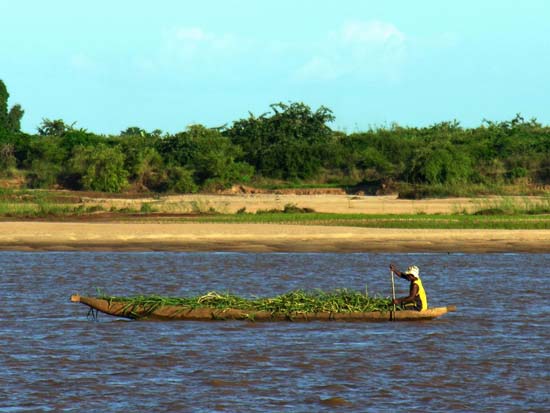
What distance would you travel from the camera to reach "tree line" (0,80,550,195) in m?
64.0

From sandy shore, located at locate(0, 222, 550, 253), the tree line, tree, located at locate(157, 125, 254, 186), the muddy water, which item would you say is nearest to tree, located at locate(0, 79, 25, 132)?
the tree line

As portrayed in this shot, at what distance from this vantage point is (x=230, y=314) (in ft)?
70.6

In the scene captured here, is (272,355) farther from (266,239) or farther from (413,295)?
(266,239)

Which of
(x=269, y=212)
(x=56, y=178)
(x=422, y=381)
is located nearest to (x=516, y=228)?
(x=269, y=212)

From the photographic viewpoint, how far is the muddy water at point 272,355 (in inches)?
600

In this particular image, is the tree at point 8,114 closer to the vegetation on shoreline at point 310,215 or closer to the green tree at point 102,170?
the green tree at point 102,170

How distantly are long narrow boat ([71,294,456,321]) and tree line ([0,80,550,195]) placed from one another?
37752 millimetres

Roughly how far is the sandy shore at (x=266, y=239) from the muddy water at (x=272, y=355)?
668 cm

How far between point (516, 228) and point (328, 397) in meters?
Result: 26.4

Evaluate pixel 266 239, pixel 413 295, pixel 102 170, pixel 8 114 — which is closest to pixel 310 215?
pixel 266 239

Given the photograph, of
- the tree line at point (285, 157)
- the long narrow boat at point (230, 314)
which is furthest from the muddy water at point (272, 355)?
the tree line at point (285, 157)

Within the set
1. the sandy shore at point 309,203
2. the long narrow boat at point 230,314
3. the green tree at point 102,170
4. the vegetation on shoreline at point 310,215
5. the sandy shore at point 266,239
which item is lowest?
the long narrow boat at point 230,314

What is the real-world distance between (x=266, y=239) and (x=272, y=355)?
19839mm

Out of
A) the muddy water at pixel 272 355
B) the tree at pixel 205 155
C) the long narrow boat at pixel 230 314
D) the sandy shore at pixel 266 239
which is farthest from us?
the tree at pixel 205 155
